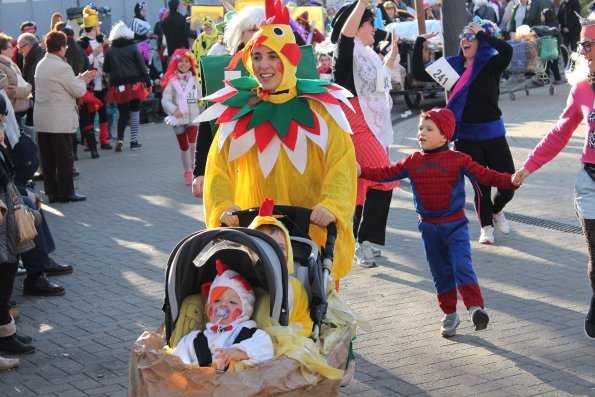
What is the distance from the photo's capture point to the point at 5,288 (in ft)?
22.3

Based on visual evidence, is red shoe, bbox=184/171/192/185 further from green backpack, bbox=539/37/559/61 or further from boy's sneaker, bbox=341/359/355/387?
green backpack, bbox=539/37/559/61

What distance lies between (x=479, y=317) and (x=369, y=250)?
238 centimetres

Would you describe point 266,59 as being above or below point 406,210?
above

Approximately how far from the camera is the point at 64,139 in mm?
12523

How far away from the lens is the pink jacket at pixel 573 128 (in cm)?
631

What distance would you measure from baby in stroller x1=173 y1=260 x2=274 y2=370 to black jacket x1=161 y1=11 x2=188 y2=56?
1771 cm

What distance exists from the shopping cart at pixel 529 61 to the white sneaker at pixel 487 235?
11140 mm

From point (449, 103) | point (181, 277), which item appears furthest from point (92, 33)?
point (181, 277)

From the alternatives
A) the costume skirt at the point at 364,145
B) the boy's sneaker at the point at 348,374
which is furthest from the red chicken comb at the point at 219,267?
the costume skirt at the point at 364,145

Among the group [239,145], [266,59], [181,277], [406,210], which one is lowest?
[406,210]

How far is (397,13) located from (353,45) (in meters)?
15.9

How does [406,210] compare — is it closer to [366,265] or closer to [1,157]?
[366,265]

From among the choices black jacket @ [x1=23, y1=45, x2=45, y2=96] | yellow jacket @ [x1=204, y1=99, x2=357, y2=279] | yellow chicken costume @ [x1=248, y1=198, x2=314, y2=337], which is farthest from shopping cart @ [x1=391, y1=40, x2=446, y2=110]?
yellow chicken costume @ [x1=248, y1=198, x2=314, y2=337]

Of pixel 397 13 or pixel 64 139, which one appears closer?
pixel 64 139
